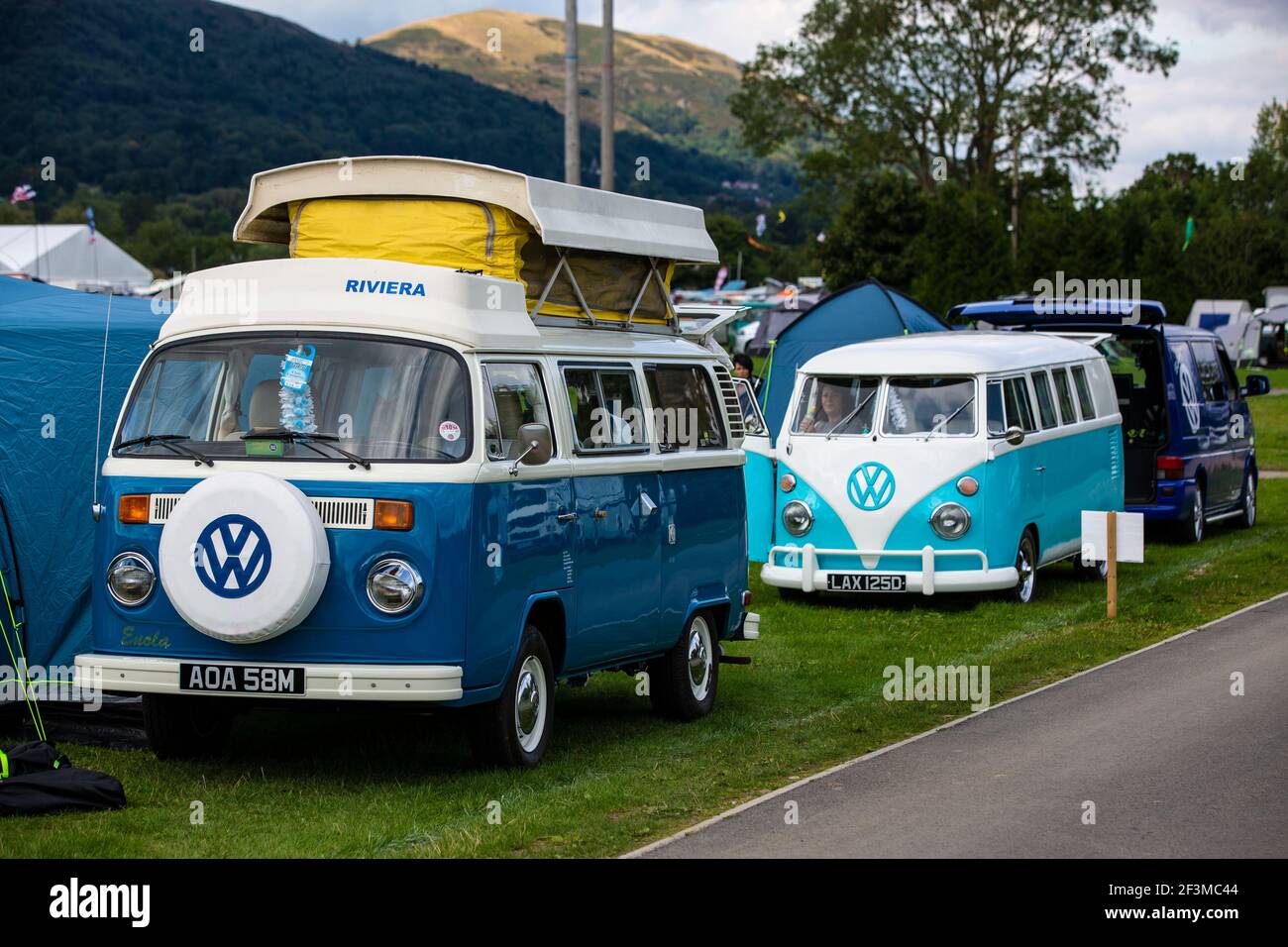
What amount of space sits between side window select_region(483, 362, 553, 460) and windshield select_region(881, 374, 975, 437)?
7140mm

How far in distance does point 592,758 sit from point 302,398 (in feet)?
8.82

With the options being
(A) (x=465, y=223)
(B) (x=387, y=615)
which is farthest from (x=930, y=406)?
(B) (x=387, y=615)

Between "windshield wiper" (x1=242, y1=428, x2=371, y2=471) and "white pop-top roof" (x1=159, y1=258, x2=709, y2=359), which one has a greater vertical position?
"white pop-top roof" (x1=159, y1=258, x2=709, y2=359)

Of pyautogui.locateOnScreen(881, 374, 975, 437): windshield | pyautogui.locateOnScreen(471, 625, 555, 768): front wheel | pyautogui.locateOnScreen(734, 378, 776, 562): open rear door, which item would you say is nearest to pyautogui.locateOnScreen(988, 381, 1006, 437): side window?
pyautogui.locateOnScreen(881, 374, 975, 437): windshield

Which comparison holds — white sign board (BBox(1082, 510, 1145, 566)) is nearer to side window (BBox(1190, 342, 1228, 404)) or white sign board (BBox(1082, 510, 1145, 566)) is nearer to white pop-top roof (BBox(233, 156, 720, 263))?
side window (BBox(1190, 342, 1228, 404))

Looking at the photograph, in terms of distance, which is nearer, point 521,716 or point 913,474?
point 521,716

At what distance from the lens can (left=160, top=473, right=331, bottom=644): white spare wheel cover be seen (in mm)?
8477

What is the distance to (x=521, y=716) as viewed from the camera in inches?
378

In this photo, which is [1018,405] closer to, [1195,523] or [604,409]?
[1195,523]

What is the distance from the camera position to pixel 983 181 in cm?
5428

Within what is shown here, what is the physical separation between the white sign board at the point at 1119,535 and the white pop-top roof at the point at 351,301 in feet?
26.8

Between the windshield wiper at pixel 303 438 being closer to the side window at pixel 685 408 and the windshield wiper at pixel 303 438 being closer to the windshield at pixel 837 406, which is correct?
the side window at pixel 685 408

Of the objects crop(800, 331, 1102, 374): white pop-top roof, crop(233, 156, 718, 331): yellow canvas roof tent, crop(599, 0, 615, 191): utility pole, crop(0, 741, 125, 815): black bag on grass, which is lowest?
crop(0, 741, 125, 815): black bag on grass
